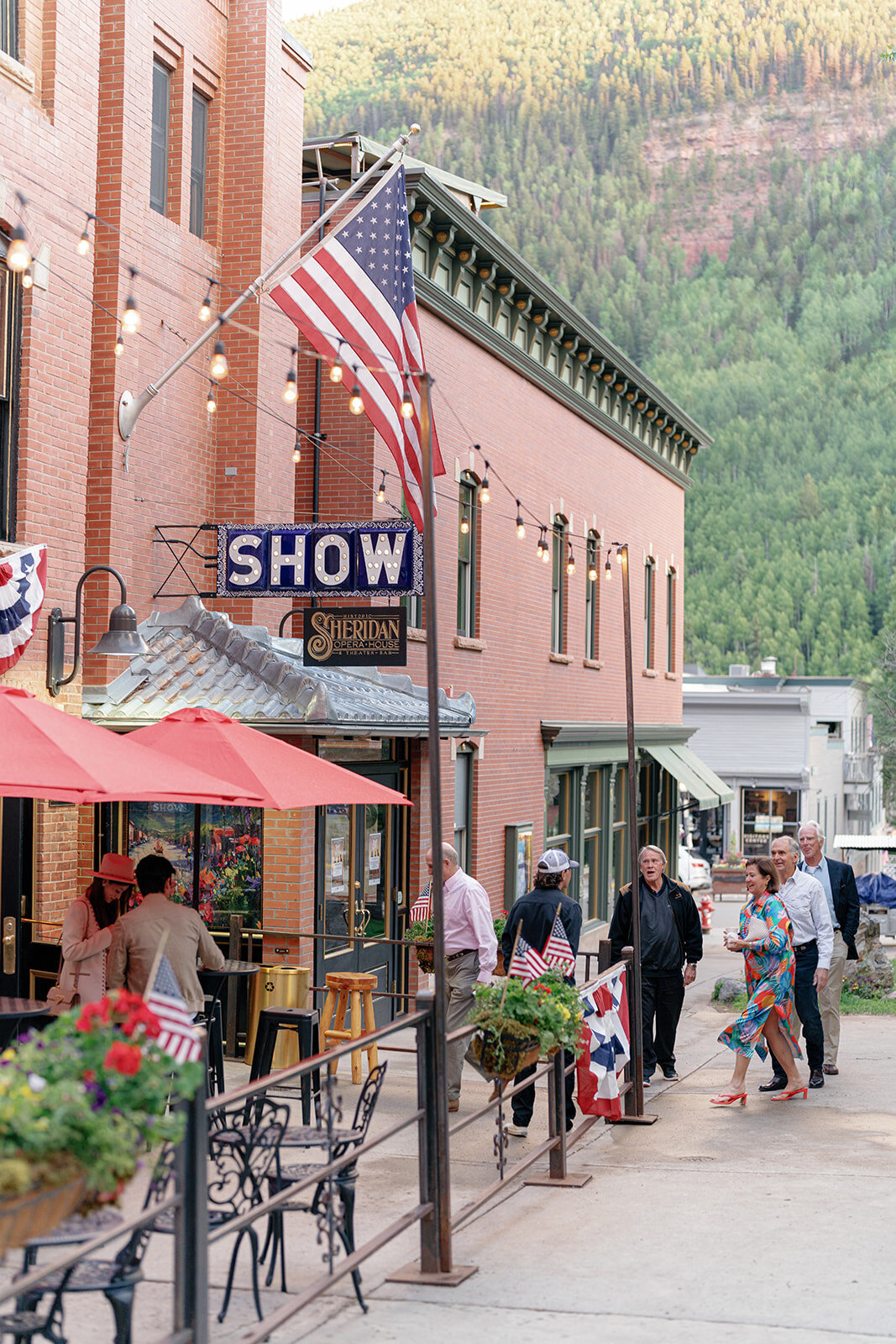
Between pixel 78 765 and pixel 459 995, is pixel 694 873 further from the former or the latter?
pixel 78 765

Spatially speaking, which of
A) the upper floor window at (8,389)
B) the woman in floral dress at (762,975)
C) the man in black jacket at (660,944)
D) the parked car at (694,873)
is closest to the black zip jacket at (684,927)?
the man in black jacket at (660,944)

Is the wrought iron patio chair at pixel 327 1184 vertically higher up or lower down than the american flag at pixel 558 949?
lower down

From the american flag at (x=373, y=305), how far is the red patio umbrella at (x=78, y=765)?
387 centimetres

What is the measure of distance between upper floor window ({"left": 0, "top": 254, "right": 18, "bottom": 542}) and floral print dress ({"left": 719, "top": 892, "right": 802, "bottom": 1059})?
6343mm

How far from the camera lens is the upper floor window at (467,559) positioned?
1867cm

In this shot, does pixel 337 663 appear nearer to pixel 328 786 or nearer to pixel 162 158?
pixel 328 786

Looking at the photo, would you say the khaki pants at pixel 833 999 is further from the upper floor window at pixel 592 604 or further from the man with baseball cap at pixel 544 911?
the upper floor window at pixel 592 604

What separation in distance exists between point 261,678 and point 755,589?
137496mm

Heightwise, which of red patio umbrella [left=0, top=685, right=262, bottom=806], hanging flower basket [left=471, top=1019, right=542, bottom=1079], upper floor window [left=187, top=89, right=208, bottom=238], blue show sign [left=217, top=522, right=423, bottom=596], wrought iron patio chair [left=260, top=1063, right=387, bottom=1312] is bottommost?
wrought iron patio chair [left=260, top=1063, right=387, bottom=1312]

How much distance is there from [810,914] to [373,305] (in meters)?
6.05

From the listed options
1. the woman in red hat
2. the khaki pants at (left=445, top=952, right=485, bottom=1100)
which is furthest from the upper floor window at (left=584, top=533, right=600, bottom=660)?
the woman in red hat

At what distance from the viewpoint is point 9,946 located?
11648mm

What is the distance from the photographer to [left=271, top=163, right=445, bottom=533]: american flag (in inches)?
464

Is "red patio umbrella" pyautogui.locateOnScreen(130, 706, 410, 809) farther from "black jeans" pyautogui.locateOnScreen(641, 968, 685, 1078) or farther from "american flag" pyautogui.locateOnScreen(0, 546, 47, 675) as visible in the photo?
"black jeans" pyautogui.locateOnScreen(641, 968, 685, 1078)
